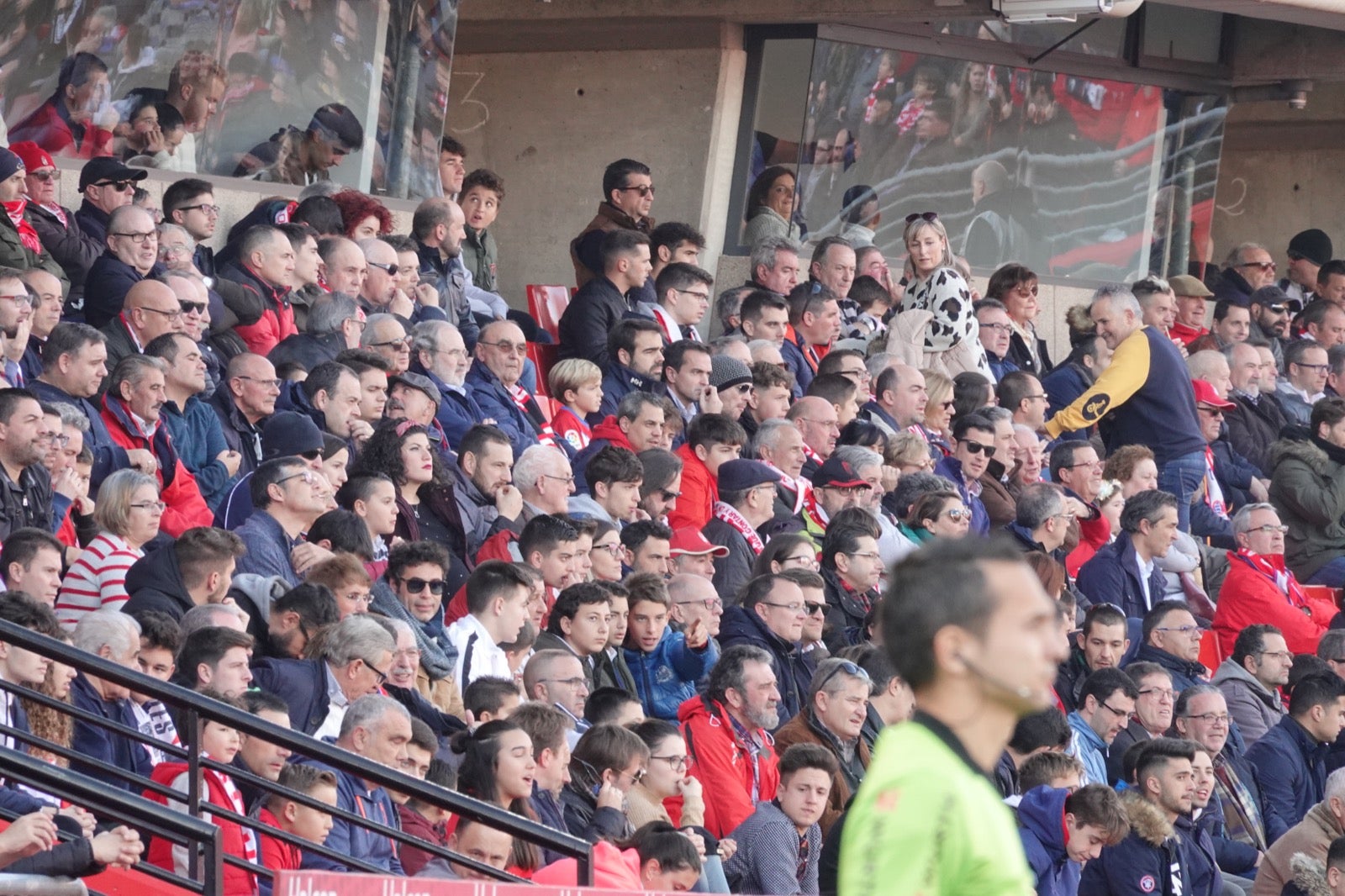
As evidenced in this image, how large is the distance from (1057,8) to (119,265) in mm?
6785

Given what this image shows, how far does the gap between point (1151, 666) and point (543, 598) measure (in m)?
3.28

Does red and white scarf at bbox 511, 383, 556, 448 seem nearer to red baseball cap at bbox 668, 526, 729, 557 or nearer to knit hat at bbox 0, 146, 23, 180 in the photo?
red baseball cap at bbox 668, 526, 729, 557

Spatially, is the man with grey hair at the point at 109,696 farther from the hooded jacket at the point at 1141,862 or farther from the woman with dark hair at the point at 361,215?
the woman with dark hair at the point at 361,215

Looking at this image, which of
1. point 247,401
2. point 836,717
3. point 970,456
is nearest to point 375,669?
point 836,717

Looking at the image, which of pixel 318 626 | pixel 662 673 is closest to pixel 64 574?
pixel 318 626

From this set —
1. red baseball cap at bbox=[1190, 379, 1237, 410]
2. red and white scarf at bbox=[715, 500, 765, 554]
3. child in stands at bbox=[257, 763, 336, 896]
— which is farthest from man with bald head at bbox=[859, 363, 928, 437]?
child in stands at bbox=[257, 763, 336, 896]

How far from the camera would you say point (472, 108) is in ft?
53.4

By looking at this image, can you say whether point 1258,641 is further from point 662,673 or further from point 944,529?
point 662,673

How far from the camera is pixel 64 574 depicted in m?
7.73

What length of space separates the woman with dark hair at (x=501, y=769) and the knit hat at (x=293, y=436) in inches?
80.9

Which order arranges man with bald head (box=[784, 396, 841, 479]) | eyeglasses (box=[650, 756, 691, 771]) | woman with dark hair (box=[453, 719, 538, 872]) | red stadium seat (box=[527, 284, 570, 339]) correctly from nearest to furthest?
1. woman with dark hair (box=[453, 719, 538, 872])
2. eyeglasses (box=[650, 756, 691, 771])
3. man with bald head (box=[784, 396, 841, 479])
4. red stadium seat (box=[527, 284, 570, 339])

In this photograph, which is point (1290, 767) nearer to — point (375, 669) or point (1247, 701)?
point (1247, 701)

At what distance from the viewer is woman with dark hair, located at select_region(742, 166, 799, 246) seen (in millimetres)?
15609

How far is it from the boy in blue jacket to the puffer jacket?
17.3 feet
